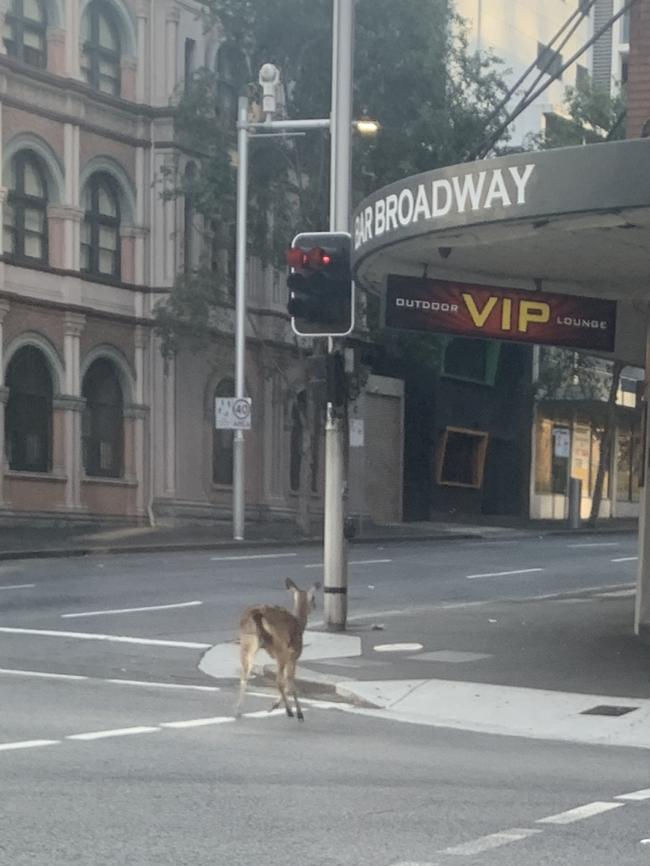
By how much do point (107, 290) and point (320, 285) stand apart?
22193 millimetres

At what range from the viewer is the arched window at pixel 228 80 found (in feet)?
132

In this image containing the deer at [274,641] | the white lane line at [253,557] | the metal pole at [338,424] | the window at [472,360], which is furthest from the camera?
the window at [472,360]

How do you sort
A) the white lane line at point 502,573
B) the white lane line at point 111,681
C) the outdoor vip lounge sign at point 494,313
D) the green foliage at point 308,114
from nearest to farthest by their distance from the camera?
the white lane line at point 111,681 < the outdoor vip lounge sign at point 494,313 < the white lane line at point 502,573 < the green foliage at point 308,114

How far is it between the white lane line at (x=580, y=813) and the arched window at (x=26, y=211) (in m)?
29.0

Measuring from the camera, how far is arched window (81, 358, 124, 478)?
38.5 metres

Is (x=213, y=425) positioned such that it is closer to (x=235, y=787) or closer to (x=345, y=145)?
(x=345, y=145)

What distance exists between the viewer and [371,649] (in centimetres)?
1680

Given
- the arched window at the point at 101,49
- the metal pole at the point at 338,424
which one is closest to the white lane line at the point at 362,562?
the metal pole at the point at 338,424

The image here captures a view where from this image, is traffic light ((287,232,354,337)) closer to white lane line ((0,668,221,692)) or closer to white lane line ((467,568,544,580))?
white lane line ((0,668,221,692))

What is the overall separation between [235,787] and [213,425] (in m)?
33.1

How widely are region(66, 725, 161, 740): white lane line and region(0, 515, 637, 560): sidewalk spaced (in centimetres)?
1873

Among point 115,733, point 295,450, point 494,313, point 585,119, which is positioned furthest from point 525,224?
point 585,119

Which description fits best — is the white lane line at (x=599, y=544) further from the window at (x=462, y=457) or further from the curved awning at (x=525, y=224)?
the curved awning at (x=525, y=224)

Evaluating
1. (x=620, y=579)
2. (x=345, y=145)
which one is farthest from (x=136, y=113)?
(x=345, y=145)
